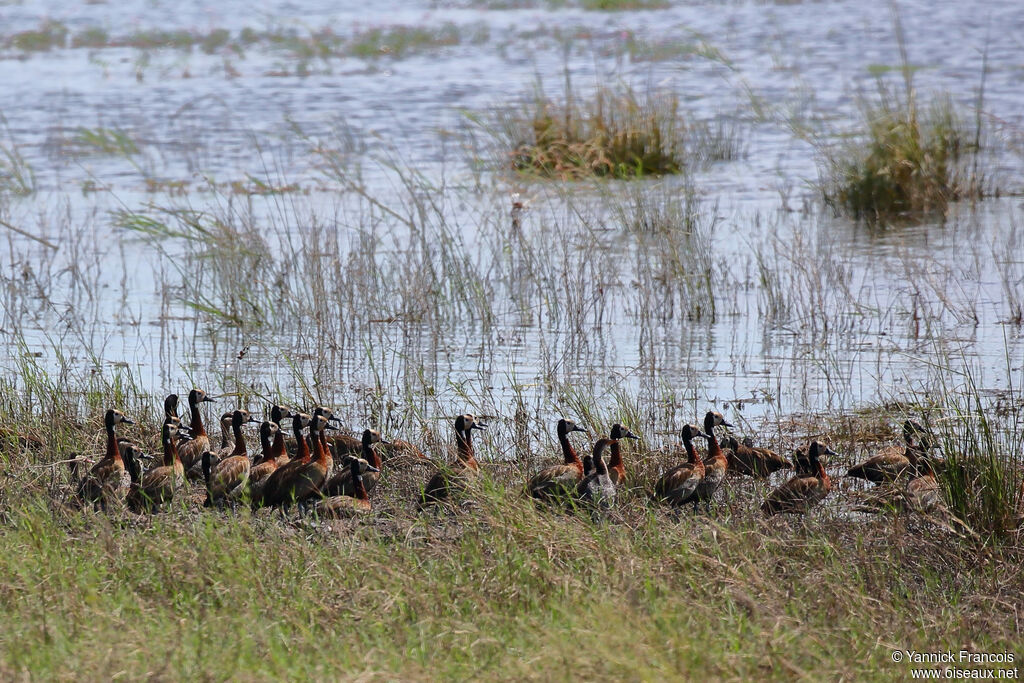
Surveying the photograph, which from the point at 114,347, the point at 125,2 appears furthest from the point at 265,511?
the point at 125,2

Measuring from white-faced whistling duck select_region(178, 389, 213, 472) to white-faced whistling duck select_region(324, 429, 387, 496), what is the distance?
0.82 metres

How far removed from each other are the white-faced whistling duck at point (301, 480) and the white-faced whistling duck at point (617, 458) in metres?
1.45

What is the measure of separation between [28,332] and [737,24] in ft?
72.7

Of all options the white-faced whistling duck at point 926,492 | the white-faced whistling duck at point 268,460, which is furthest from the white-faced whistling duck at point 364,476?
the white-faced whistling duck at point 926,492

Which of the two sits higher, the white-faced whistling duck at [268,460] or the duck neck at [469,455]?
the duck neck at [469,455]

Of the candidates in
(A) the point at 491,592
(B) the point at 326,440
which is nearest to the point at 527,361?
(B) the point at 326,440

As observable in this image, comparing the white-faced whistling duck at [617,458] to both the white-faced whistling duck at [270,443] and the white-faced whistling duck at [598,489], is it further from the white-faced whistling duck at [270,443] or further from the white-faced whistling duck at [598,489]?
the white-faced whistling duck at [270,443]

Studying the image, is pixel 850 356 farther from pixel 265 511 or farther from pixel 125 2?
pixel 125 2

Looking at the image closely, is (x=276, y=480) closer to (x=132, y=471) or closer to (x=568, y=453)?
(x=132, y=471)

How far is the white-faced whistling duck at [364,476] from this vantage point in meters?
6.57

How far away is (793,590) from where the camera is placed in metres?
5.05

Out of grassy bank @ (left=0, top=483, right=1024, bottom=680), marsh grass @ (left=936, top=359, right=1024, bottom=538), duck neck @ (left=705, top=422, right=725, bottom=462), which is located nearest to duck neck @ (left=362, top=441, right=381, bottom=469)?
grassy bank @ (left=0, top=483, right=1024, bottom=680)

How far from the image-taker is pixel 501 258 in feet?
37.9

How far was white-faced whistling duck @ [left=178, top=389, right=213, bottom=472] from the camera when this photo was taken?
23.6ft
